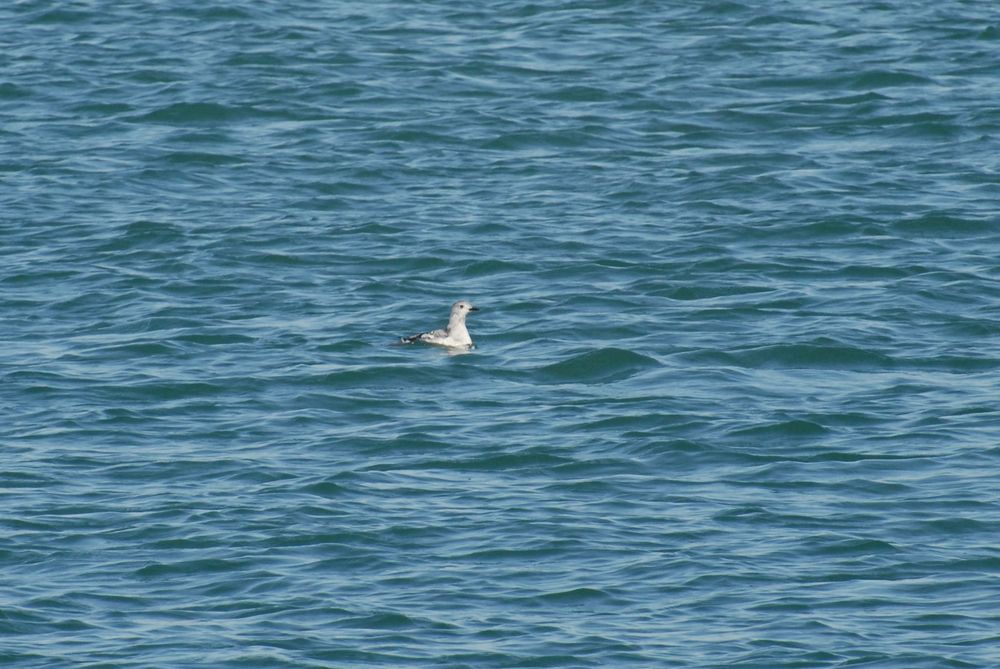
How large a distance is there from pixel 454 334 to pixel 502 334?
90cm

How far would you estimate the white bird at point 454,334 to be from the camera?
21.2 meters

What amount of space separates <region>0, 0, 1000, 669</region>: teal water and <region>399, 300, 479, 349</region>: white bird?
17 centimetres

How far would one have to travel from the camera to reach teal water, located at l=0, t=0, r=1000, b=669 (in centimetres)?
1459

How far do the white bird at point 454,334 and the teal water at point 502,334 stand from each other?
0.57ft

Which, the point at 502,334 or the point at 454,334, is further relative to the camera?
the point at 502,334

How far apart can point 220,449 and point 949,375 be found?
715cm

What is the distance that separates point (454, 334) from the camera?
840 inches

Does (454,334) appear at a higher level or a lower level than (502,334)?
higher

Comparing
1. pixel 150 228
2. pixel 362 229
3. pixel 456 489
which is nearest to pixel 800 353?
pixel 456 489

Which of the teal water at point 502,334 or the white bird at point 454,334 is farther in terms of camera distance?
the white bird at point 454,334

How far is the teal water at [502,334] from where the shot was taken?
14.6 m

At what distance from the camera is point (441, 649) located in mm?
13789

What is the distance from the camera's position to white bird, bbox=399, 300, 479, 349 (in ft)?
69.4

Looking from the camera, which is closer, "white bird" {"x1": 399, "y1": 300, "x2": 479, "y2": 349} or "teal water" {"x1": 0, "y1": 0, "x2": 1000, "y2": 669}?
"teal water" {"x1": 0, "y1": 0, "x2": 1000, "y2": 669}
